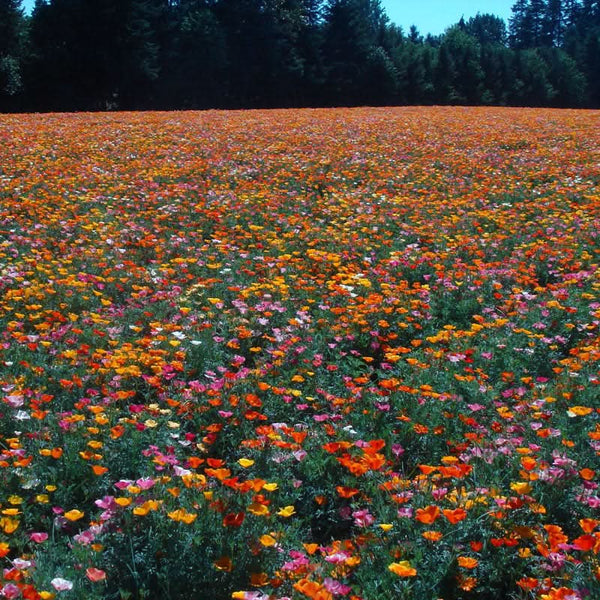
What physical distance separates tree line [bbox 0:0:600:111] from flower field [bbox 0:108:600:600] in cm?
2707

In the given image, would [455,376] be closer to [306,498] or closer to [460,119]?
[306,498]

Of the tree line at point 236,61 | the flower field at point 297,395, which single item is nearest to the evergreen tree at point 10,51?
the tree line at point 236,61

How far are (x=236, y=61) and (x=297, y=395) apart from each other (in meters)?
36.8

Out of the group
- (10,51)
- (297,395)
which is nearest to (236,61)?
(10,51)

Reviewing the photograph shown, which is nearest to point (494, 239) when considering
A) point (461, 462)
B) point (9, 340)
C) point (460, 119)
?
point (461, 462)

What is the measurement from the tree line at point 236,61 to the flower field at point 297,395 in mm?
27071

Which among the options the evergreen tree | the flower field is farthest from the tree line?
the flower field

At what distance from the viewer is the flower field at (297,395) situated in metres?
2.62

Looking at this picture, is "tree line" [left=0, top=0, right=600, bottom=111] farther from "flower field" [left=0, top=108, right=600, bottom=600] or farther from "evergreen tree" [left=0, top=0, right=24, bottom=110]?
"flower field" [left=0, top=108, right=600, bottom=600]

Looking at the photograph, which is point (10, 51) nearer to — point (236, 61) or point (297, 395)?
point (236, 61)

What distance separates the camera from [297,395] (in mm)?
3877

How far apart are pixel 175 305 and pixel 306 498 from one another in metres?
2.43

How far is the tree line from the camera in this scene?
33.3 meters

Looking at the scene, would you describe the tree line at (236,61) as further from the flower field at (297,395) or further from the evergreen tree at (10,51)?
the flower field at (297,395)
